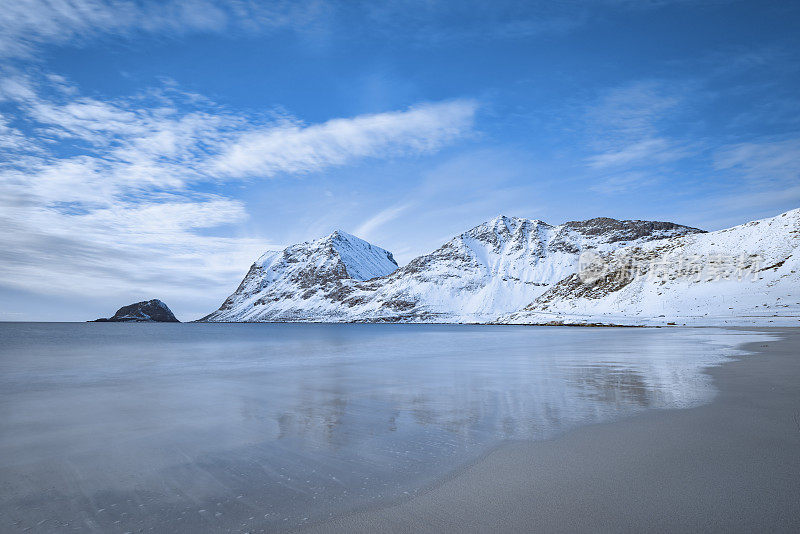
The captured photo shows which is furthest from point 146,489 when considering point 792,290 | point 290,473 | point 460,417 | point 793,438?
point 792,290

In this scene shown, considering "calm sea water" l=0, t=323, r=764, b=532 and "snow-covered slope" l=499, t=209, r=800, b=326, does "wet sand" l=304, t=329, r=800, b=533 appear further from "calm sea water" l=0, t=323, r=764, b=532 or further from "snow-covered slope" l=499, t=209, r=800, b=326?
"snow-covered slope" l=499, t=209, r=800, b=326

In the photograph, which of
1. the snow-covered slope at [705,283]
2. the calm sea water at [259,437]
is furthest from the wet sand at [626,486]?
the snow-covered slope at [705,283]

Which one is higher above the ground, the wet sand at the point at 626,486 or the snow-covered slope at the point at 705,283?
the snow-covered slope at the point at 705,283

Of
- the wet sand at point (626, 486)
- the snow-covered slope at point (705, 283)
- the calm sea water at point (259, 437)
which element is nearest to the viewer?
the wet sand at point (626, 486)

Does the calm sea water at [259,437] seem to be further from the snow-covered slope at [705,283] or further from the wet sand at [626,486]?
the snow-covered slope at [705,283]

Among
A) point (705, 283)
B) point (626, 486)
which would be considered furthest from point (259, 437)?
point (705, 283)

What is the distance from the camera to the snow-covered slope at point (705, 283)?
6969 cm

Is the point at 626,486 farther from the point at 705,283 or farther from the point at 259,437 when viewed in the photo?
the point at 705,283

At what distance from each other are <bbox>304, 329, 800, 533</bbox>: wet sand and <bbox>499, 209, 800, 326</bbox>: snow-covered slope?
7359 centimetres

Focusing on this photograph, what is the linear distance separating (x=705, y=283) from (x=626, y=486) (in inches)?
3950

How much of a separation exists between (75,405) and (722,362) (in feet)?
68.0

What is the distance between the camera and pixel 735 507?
364 cm

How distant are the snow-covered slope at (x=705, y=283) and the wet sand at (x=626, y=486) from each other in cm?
7359

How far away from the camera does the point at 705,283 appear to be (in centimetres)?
8481
